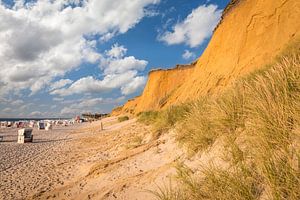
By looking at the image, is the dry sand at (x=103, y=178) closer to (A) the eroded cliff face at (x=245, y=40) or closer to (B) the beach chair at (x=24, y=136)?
(A) the eroded cliff face at (x=245, y=40)

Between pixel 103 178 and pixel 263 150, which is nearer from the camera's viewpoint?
pixel 263 150

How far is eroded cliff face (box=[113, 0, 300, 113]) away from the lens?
37.5 feet

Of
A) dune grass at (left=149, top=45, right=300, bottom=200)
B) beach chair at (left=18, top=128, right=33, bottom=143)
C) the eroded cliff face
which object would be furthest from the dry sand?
beach chair at (left=18, top=128, right=33, bottom=143)

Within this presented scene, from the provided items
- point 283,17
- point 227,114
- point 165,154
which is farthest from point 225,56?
point 227,114

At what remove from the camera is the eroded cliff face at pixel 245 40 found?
1144 centimetres

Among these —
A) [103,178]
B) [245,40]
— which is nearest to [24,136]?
[103,178]

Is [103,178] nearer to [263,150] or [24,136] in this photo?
[263,150]

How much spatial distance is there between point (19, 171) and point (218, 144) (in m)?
7.31

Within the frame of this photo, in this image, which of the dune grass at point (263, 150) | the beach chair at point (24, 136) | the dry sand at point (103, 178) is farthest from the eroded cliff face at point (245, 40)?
the beach chair at point (24, 136)

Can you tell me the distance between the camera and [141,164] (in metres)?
6.16

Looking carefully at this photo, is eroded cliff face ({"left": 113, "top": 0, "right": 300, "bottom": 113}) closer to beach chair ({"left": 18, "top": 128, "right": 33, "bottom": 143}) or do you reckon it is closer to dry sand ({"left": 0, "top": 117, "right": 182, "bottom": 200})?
dry sand ({"left": 0, "top": 117, "right": 182, "bottom": 200})

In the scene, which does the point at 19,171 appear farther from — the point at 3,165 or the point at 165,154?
the point at 165,154

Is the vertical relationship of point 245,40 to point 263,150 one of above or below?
above

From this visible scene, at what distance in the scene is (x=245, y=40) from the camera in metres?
14.0
